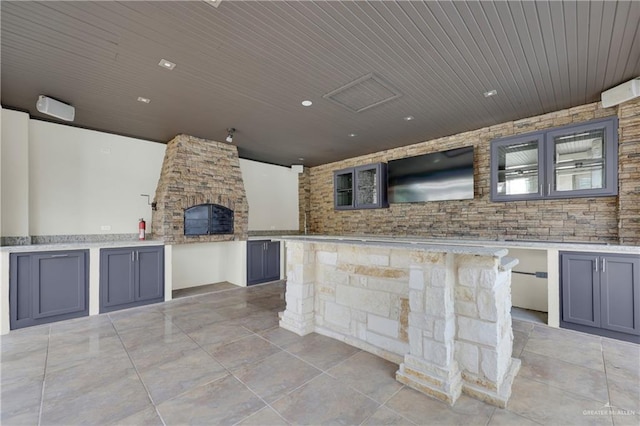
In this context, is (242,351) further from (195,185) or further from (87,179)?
(87,179)

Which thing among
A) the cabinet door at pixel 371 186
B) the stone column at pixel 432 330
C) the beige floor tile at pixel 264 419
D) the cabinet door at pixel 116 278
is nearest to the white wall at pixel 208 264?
the cabinet door at pixel 116 278

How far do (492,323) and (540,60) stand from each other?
7.62 ft

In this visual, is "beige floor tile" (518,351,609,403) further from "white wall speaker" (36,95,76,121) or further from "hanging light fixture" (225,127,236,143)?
"white wall speaker" (36,95,76,121)

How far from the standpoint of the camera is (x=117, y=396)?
1903 mm

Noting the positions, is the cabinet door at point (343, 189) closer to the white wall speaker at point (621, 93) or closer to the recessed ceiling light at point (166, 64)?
the white wall speaker at point (621, 93)

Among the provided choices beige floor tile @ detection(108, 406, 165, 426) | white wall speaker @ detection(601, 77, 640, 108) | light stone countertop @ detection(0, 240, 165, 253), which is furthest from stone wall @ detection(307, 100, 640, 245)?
beige floor tile @ detection(108, 406, 165, 426)

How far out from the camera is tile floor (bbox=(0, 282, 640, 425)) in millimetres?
1692

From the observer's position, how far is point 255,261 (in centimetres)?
541

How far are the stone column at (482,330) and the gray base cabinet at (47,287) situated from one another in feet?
14.2

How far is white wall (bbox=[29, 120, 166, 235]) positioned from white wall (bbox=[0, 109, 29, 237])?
25 cm

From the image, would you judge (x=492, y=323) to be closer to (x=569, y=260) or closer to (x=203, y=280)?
(x=569, y=260)

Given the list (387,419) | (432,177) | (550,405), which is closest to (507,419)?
(550,405)

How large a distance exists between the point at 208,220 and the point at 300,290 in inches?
105

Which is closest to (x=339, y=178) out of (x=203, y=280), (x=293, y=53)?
(x=203, y=280)
